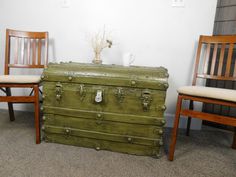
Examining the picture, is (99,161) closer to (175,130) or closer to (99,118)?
(99,118)

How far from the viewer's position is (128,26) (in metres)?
1.70

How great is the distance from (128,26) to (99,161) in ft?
4.09

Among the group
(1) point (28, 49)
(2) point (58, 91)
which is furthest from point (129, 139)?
(1) point (28, 49)

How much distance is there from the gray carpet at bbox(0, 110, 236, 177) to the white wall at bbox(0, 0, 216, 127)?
1.90 feet

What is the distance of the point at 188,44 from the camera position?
5.43ft

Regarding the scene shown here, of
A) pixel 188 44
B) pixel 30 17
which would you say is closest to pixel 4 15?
pixel 30 17

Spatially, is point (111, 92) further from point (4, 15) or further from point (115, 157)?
point (4, 15)

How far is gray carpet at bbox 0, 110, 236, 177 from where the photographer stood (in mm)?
1011

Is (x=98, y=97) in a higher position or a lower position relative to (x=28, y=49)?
lower

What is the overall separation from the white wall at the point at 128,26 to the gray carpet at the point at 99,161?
0.58m

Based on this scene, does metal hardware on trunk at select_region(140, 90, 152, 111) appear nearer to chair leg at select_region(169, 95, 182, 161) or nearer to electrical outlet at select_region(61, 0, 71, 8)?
chair leg at select_region(169, 95, 182, 161)

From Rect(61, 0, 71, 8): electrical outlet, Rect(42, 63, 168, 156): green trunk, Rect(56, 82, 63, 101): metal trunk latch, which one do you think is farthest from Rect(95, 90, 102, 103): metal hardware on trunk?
Rect(61, 0, 71, 8): electrical outlet

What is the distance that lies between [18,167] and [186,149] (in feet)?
3.84

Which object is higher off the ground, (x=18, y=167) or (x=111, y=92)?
(x=111, y=92)
